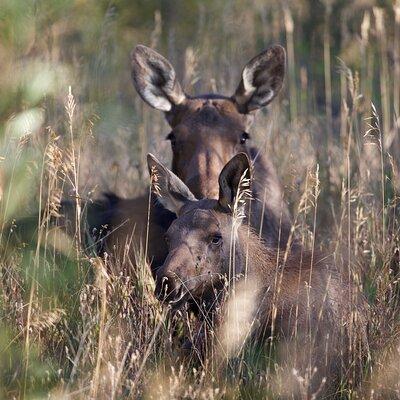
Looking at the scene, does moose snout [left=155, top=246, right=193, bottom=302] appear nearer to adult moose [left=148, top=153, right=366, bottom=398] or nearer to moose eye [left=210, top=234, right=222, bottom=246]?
adult moose [left=148, top=153, right=366, bottom=398]

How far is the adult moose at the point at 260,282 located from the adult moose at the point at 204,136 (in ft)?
4.45

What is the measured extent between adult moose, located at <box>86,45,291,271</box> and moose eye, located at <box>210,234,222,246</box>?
1.66 m

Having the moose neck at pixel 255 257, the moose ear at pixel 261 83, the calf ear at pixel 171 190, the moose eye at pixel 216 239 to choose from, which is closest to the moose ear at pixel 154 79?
the moose ear at pixel 261 83

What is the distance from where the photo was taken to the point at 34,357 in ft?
18.1

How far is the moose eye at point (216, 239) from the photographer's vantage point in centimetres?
658

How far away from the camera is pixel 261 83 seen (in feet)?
29.6

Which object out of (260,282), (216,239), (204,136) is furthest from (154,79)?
(260,282)

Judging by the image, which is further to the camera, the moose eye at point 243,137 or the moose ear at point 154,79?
the moose ear at point 154,79

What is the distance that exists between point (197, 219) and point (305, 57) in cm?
1075

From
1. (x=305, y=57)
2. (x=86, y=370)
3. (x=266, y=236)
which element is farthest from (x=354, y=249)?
(x=305, y=57)

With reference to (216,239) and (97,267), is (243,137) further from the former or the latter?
(97,267)

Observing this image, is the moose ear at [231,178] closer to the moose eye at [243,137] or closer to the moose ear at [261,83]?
the moose eye at [243,137]

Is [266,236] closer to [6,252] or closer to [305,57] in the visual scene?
[6,252]

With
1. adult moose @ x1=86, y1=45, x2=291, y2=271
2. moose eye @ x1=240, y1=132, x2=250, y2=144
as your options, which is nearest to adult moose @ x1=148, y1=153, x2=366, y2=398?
adult moose @ x1=86, y1=45, x2=291, y2=271
